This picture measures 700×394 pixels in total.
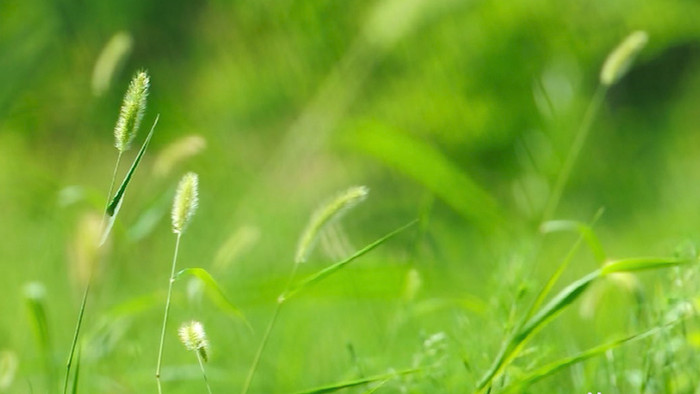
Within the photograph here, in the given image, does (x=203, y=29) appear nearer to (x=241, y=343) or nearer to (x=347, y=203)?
(x=241, y=343)

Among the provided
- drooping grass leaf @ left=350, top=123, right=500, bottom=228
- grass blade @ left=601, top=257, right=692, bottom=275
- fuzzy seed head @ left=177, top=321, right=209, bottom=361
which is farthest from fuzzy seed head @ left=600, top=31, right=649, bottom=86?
fuzzy seed head @ left=177, top=321, right=209, bottom=361

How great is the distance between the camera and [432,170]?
1334 millimetres

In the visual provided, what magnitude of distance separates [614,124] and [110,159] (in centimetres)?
169

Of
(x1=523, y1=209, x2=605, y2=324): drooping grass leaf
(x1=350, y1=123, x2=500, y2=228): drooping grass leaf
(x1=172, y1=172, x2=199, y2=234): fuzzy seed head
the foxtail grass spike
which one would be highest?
(x1=350, y1=123, x2=500, y2=228): drooping grass leaf

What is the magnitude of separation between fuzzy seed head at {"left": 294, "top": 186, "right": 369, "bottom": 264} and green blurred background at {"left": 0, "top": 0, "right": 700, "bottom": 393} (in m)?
0.21

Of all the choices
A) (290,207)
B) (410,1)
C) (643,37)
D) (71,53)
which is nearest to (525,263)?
(643,37)

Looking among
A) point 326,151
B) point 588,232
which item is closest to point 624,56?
point 588,232

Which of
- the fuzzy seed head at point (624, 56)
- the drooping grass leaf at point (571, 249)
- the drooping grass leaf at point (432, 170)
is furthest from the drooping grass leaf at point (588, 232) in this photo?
the drooping grass leaf at point (432, 170)

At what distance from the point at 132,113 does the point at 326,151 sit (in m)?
2.99

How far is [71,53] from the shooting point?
340cm

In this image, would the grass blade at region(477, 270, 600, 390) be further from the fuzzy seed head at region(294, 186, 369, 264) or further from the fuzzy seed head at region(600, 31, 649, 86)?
the fuzzy seed head at region(600, 31, 649, 86)

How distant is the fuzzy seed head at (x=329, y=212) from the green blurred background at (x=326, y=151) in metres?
0.21

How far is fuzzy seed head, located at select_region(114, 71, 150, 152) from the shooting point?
2.25 feet

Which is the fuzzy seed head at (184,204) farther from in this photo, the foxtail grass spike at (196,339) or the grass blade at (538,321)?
the grass blade at (538,321)
